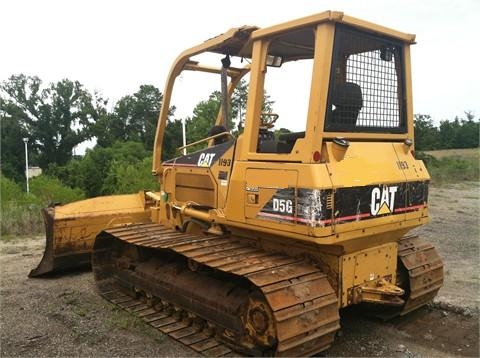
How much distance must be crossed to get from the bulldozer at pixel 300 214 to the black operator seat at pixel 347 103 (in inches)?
0.5

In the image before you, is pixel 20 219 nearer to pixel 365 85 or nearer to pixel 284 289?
pixel 284 289

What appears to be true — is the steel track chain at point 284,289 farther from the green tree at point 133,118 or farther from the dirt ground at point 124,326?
the green tree at point 133,118

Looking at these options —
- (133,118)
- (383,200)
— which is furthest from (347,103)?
(133,118)

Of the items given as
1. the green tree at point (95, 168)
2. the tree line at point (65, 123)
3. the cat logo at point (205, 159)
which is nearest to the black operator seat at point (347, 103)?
the cat logo at point (205, 159)

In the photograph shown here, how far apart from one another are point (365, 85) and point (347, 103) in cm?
36

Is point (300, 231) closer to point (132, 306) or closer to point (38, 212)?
point (132, 306)

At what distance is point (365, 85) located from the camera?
4422mm

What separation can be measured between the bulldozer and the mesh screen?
0.01 m

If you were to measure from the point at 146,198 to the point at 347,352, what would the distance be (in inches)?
144

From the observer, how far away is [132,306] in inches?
213

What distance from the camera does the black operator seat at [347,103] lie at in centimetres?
412

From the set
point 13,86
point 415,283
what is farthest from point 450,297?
point 13,86

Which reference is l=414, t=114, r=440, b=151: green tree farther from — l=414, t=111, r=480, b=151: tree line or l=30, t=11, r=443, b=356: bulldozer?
l=30, t=11, r=443, b=356: bulldozer

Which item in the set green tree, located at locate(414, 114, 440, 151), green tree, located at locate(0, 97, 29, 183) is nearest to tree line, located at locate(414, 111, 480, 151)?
green tree, located at locate(414, 114, 440, 151)
